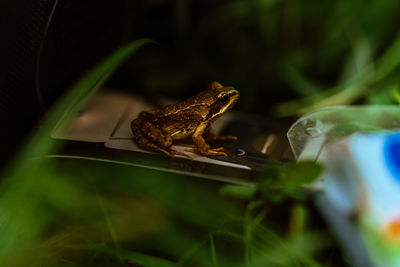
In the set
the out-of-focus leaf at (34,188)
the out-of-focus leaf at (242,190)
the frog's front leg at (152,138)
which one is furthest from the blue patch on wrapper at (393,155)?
the out-of-focus leaf at (34,188)

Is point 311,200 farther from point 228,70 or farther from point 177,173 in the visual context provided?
point 228,70

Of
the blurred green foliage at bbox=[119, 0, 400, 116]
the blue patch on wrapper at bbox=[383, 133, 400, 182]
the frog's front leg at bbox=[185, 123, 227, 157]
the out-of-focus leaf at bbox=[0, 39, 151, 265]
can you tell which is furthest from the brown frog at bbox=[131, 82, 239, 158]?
the blurred green foliage at bbox=[119, 0, 400, 116]

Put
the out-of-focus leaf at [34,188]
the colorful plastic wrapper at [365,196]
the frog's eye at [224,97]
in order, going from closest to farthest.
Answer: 1. the colorful plastic wrapper at [365,196]
2. the out-of-focus leaf at [34,188]
3. the frog's eye at [224,97]

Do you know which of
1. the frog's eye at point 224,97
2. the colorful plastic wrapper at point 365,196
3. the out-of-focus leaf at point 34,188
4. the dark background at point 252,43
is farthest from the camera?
the dark background at point 252,43

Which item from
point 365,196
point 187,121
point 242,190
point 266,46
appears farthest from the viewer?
point 266,46

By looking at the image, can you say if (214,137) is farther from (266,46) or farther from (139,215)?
(266,46)

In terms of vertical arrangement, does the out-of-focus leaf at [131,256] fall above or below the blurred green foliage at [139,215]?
below

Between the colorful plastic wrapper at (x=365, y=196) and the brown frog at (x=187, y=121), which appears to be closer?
the colorful plastic wrapper at (x=365, y=196)

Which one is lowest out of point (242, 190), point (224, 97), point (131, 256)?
point (131, 256)

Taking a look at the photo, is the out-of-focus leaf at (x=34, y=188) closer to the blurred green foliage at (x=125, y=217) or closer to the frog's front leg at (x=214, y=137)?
the blurred green foliage at (x=125, y=217)

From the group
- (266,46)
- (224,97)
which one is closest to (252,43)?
(266,46)
